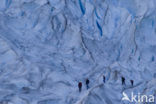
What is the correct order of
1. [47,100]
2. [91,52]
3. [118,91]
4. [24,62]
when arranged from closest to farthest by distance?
[47,100]
[24,62]
[118,91]
[91,52]

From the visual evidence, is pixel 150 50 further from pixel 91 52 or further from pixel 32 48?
pixel 32 48

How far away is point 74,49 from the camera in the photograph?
8.06 m

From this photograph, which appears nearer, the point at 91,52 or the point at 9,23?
the point at 9,23

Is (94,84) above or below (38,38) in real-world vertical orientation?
below

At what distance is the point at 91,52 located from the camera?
8.23 metres

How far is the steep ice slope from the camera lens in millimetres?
6902

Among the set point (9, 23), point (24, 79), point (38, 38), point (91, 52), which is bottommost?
point (24, 79)

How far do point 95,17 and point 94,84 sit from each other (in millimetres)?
2341

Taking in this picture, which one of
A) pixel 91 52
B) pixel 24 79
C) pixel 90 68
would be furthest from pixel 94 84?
pixel 24 79

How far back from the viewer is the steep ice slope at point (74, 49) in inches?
272

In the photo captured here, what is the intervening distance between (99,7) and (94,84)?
106 inches

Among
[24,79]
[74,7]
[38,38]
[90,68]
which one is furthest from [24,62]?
[74,7]

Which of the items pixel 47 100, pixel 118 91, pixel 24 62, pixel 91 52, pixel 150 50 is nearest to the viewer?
pixel 47 100

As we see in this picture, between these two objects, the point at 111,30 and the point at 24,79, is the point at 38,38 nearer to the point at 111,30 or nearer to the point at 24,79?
the point at 24,79
